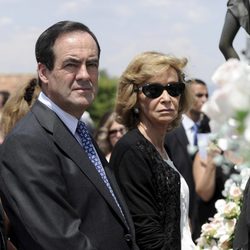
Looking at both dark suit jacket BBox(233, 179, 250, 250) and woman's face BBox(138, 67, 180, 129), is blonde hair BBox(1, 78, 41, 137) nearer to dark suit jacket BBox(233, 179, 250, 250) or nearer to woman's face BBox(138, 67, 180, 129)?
woman's face BBox(138, 67, 180, 129)

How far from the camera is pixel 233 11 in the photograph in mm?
3357

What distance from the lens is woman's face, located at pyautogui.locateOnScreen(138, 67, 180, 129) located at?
4.03 meters

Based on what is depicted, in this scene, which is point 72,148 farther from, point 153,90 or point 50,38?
point 153,90

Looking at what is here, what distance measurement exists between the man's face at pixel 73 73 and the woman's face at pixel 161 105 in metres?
0.83

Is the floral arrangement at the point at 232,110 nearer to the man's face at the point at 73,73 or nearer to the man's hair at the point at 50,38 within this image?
the man's face at the point at 73,73

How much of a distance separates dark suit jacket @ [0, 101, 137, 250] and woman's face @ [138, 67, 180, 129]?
36.7 inches

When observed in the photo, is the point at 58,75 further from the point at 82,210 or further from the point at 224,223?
the point at 224,223

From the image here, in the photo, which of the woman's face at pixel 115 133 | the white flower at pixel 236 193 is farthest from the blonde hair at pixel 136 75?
the woman's face at pixel 115 133

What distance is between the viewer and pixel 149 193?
3748 millimetres

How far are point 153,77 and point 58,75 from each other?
959 millimetres

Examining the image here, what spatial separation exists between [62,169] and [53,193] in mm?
160

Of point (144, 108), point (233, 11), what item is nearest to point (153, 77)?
point (144, 108)

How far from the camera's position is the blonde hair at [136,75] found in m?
4.04

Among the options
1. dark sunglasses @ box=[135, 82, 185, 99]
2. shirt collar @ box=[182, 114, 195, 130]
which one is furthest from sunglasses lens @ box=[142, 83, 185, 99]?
shirt collar @ box=[182, 114, 195, 130]
